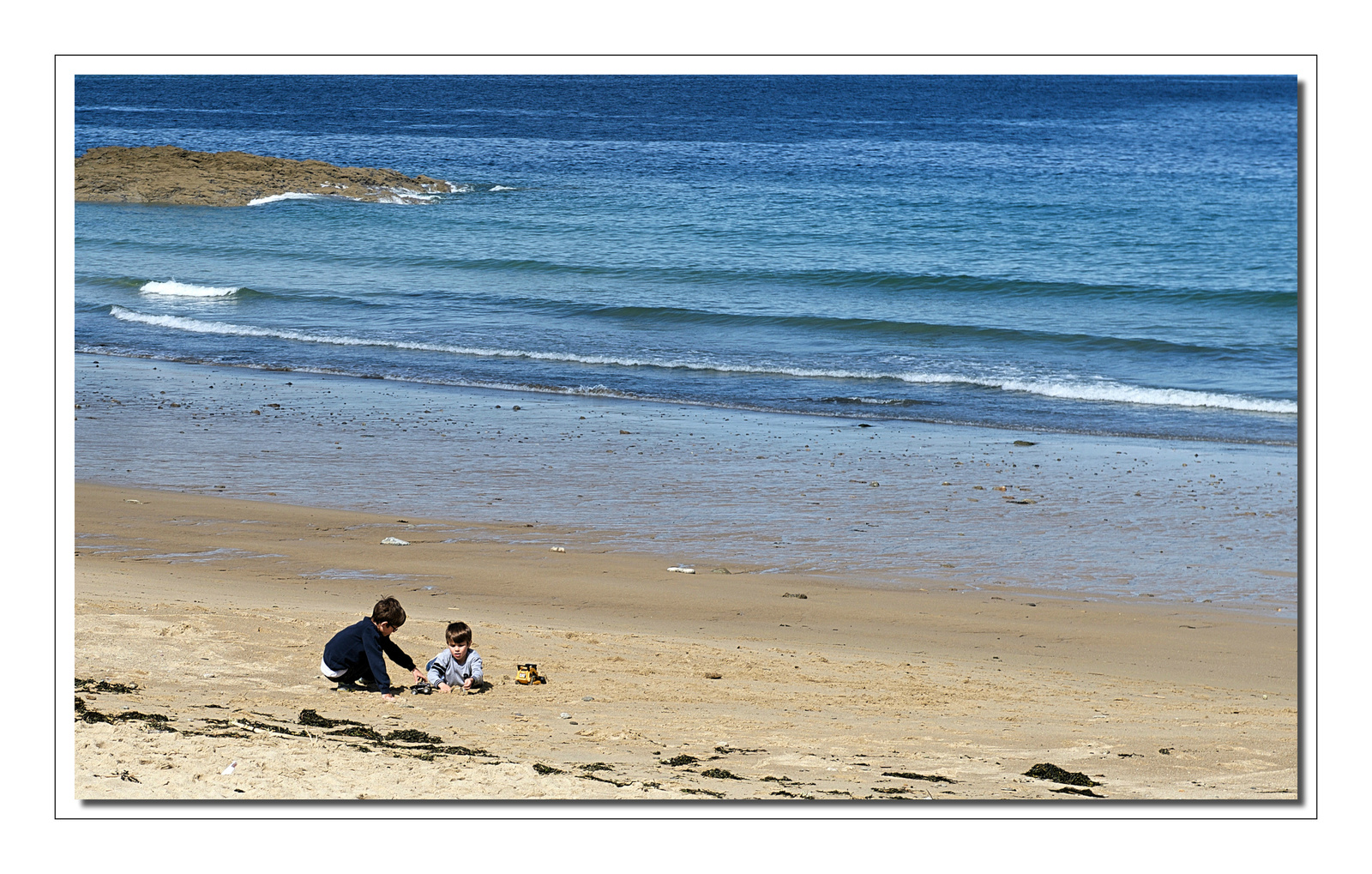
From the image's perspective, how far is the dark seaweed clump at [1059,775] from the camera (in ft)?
Result: 13.7

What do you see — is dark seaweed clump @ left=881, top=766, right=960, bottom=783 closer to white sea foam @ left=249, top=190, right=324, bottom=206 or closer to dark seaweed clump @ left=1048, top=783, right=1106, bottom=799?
dark seaweed clump @ left=1048, top=783, right=1106, bottom=799

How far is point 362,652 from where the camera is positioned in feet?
16.8

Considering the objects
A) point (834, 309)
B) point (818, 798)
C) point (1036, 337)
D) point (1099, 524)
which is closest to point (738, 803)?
point (818, 798)

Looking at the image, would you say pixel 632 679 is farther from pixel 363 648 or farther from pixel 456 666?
pixel 363 648

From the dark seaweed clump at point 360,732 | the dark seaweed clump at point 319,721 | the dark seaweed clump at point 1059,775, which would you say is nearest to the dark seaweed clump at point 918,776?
the dark seaweed clump at point 1059,775

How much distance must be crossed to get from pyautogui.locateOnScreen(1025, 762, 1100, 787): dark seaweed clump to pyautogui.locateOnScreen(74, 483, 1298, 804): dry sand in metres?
0.05

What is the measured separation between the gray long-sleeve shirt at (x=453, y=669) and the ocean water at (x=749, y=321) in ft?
7.96

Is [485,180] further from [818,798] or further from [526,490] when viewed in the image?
[818,798]

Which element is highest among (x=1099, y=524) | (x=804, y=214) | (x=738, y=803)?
(x=804, y=214)

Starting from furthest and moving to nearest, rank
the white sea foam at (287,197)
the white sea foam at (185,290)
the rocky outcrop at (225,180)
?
the white sea foam at (287,197) → the rocky outcrop at (225,180) → the white sea foam at (185,290)

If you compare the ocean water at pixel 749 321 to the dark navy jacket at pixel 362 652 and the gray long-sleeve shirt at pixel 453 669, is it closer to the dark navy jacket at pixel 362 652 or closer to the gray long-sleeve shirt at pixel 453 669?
the gray long-sleeve shirt at pixel 453 669

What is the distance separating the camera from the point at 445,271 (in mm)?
18266

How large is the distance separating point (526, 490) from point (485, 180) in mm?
13248
